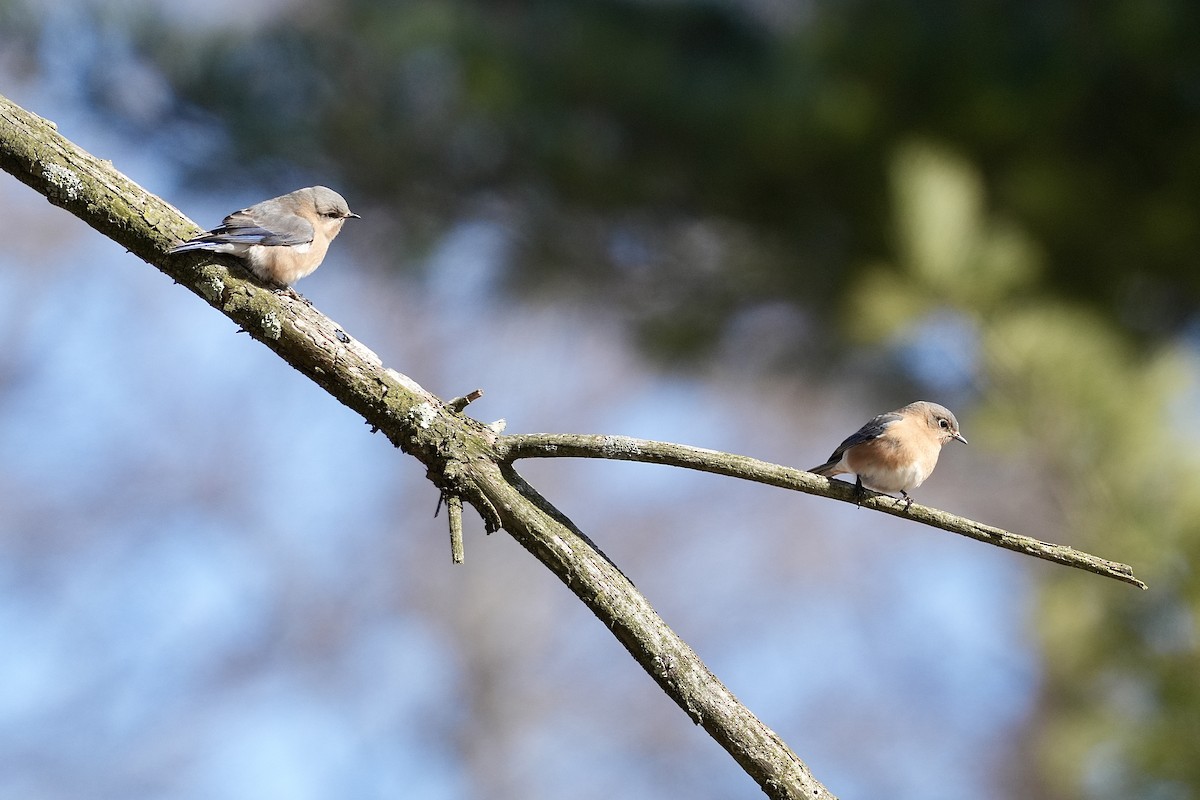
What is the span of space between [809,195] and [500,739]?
5.43 m

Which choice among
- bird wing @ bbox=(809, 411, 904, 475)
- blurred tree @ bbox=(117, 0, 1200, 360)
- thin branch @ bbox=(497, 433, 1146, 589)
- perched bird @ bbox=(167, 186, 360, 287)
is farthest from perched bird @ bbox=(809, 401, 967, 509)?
blurred tree @ bbox=(117, 0, 1200, 360)

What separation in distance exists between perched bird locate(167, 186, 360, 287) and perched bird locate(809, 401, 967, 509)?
790mm

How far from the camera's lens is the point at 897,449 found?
61.1 inches

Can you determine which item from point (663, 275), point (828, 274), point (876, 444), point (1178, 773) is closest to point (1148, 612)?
point (1178, 773)

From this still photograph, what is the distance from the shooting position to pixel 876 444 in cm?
155

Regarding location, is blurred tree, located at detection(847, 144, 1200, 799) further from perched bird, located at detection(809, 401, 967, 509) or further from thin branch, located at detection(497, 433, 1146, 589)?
thin branch, located at detection(497, 433, 1146, 589)

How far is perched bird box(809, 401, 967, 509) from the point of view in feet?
5.06

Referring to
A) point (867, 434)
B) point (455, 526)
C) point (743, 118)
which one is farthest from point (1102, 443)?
point (455, 526)

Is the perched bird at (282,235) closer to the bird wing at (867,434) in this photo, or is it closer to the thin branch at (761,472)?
the thin branch at (761,472)

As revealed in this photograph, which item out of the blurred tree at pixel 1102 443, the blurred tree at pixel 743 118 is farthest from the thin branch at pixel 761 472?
the blurred tree at pixel 743 118

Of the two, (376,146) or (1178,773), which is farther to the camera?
(376,146)

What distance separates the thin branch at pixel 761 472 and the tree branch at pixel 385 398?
0.07 m

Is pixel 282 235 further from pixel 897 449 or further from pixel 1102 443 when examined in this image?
pixel 1102 443

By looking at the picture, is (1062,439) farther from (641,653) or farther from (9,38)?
(9,38)
